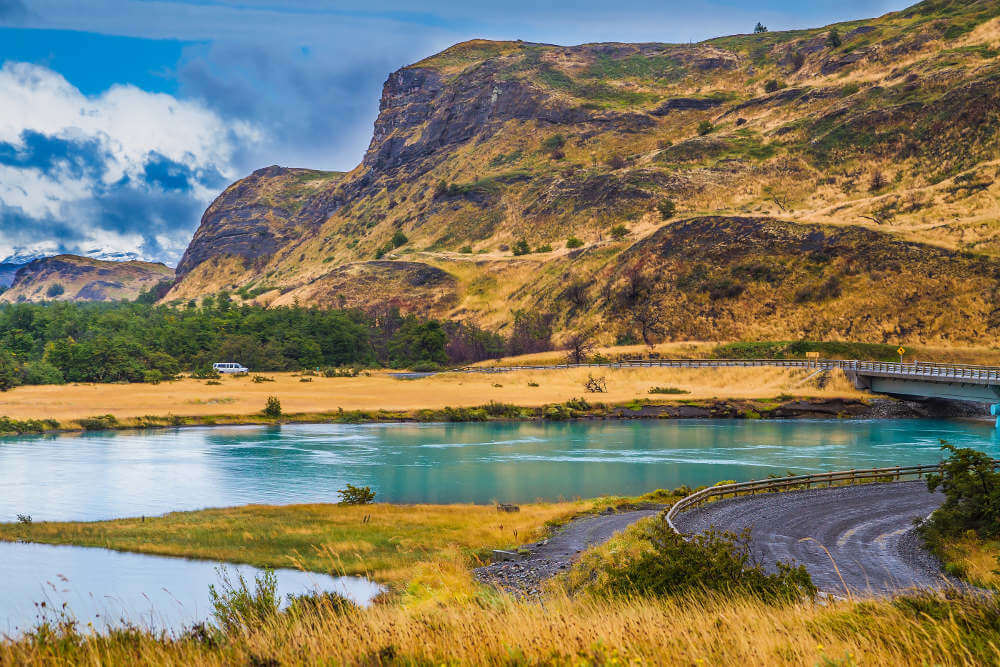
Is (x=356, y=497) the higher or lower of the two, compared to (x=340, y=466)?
higher

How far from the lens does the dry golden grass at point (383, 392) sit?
71.1 m

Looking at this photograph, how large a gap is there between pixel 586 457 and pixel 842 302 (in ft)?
225

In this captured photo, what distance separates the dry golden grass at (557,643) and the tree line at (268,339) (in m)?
91.2

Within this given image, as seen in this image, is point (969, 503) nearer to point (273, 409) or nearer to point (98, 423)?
point (273, 409)

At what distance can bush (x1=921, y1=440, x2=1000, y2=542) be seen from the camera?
21547 mm

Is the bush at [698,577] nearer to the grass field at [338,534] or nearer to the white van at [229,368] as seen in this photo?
the grass field at [338,534]

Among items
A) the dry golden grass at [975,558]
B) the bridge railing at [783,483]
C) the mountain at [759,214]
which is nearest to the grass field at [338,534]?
the bridge railing at [783,483]

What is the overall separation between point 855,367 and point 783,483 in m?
52.6

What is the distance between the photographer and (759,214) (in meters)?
126

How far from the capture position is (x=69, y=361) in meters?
89.2

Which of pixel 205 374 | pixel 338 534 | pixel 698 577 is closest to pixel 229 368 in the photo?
pixel 205 374

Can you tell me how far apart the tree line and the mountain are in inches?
601

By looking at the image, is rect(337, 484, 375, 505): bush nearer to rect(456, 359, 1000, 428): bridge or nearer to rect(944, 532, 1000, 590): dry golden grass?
rect(944, 532, 1000, 590): dry golden grass

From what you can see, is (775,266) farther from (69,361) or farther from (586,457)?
(69,361)
